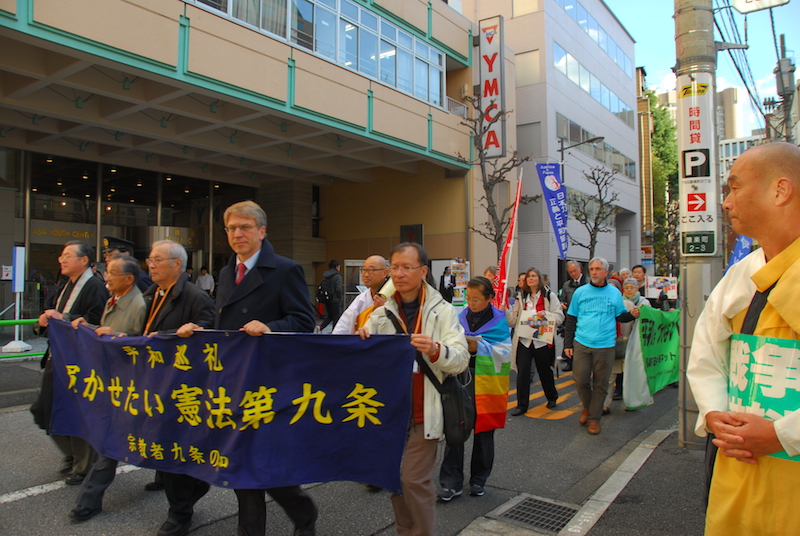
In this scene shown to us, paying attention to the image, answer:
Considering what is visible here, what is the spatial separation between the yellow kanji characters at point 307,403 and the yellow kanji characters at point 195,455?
2.22ft

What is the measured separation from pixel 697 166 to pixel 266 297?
428 centimetres

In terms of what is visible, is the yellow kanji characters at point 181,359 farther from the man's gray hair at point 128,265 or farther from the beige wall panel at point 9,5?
the beige wall panel at point 9,5

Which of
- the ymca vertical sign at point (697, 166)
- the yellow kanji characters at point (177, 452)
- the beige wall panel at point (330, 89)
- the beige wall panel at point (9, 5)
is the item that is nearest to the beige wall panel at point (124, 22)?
the beige wall panel at point (9, 5)

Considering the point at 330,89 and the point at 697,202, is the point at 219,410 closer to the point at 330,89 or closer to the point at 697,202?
the point at 697,202

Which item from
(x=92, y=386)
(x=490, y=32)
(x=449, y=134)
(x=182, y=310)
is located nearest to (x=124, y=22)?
(x=92, y=386)

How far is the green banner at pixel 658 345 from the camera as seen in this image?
24.6 ft

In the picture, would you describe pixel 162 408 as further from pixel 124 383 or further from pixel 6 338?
pixel 6 338

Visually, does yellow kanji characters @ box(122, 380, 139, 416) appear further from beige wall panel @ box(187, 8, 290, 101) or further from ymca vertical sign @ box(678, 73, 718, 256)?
beige wall panel @ box(187, 8, 290, 101)

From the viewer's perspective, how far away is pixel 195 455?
3.40 m

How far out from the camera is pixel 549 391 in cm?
756

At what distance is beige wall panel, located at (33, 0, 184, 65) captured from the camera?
9.94 m

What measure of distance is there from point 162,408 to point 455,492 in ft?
7.48

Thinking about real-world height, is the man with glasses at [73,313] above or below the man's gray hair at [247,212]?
below

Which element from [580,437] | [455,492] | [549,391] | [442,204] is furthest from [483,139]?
[455,492]
